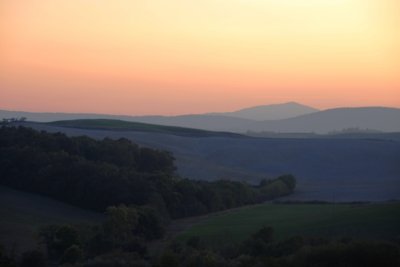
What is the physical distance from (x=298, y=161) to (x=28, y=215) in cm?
3642

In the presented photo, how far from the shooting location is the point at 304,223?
32.8 m

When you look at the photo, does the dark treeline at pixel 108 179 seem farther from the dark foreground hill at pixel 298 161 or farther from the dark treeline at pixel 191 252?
the dark treeline at pixel 191 252

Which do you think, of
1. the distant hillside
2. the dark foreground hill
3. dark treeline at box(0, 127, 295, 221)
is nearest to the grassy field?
dark treeline at box(0, 127, 295, 221)

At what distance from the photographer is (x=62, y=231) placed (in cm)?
2672

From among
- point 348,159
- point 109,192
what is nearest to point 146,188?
point 109,192

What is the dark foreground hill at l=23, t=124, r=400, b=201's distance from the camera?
5794 cm

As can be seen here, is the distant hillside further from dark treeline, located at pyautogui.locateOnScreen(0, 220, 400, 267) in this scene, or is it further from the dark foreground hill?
dark treeline, located at pyautogui.locateOnScreen(0, 220, 400, 267)

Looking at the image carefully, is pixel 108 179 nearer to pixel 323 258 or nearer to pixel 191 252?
pixel 191 252

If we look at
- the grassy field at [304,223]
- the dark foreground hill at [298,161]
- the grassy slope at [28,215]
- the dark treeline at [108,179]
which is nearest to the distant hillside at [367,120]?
the dark foreground hill at [298,161]

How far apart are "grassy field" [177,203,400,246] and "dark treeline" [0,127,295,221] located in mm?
3046

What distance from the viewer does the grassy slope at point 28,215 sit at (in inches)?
1191

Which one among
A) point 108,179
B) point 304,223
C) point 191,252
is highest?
point 108,179

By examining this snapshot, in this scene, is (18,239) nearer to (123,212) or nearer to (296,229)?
(123,212)

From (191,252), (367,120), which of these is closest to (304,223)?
(191,252)
